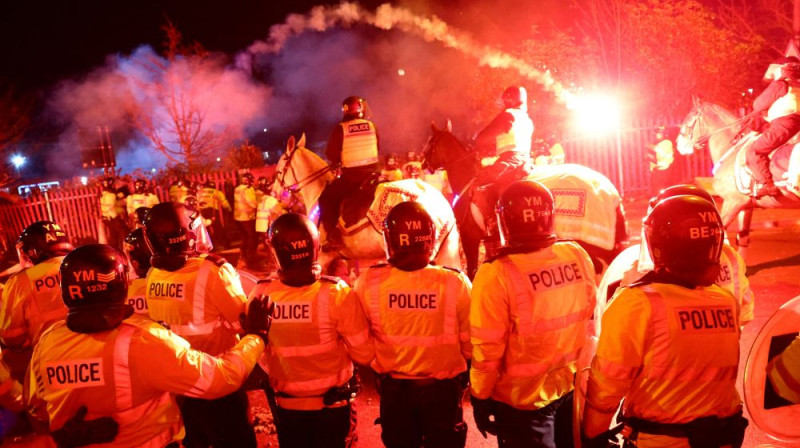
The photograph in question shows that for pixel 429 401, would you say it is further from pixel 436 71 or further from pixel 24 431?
pixel 436 71

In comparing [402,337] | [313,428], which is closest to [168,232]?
[313,428]

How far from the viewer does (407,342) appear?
11.0 ft

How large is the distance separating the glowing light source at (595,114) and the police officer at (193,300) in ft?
60.1

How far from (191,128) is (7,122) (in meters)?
8.48

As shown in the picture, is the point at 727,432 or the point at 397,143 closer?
the point at 727,432

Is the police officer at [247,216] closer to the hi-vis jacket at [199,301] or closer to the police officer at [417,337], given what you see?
the hi-vis jacket at [199,301]

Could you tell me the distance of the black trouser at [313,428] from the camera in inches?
133

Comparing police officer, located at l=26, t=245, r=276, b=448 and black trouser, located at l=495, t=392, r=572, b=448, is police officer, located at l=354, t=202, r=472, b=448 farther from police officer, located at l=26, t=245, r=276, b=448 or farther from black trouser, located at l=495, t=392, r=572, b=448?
police officer, located at l=26, t=245, r=276, b=448

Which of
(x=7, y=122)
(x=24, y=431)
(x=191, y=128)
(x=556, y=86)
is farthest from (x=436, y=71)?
(x=24, y=431)

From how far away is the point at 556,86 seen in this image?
75.6 feet

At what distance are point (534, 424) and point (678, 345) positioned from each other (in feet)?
3.41

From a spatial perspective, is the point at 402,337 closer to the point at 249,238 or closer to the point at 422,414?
the point at 422,414

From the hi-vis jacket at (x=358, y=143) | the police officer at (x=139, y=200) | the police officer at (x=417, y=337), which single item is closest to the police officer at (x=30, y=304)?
the police officer at (x=417, y=337)

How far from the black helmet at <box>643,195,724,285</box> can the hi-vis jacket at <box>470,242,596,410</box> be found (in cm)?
69
